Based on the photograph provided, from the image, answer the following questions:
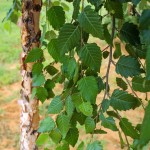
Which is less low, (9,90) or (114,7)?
(114,7)

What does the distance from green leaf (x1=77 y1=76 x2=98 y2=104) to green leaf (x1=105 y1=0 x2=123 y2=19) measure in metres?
0.15

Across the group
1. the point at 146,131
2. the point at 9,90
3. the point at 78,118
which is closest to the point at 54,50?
the point at 78,118

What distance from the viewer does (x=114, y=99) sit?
0.70 m

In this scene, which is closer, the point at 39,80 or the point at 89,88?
the point at 89,88

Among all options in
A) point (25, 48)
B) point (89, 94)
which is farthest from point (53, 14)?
point (25, 48)

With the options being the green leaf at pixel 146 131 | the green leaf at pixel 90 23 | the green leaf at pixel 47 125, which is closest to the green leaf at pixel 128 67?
the green leaf at pixel 90 23

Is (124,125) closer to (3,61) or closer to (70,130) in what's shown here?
(70,130)

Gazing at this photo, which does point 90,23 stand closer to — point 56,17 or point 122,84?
point 56,17

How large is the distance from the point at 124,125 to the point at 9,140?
2.68 m

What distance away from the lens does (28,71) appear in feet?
4.23

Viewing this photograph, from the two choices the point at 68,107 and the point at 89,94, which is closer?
the point at 89,94

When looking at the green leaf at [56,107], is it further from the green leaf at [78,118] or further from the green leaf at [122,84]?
the green leaf at [122,84]

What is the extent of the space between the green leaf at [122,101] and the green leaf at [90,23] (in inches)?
6.0

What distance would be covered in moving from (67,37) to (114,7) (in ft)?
0.43
